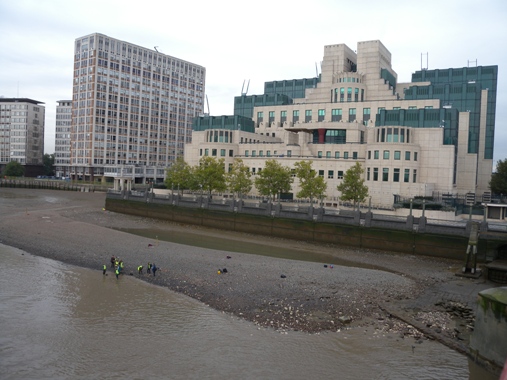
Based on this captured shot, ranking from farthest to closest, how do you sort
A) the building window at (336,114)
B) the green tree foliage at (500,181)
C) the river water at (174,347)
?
the building window at (336,114)
the green tree foliage at (500,181)
the river water at (174,347)

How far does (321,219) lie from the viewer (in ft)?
182

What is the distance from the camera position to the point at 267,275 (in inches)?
1326

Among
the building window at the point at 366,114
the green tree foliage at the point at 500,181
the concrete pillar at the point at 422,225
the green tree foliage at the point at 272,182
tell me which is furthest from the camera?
the building window at the point at 366,114

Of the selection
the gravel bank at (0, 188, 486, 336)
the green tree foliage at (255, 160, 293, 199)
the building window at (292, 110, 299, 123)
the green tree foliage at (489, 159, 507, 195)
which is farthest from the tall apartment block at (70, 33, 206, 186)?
the green tree foliage at (489, 159, 507, 195)

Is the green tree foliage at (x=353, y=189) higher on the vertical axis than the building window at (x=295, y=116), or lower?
lower

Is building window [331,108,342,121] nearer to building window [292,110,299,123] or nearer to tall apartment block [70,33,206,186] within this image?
building window [292,110,299,123]

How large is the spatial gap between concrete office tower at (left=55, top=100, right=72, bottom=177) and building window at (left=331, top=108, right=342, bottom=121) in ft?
344

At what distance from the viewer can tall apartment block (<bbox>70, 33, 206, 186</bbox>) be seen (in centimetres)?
Result: 14238

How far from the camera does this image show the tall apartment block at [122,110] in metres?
142

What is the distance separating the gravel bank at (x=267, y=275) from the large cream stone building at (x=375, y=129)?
28421 mm

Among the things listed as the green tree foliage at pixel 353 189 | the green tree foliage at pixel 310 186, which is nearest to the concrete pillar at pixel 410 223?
the green tree foliage at pixel 353 189

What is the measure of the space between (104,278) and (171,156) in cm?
14093

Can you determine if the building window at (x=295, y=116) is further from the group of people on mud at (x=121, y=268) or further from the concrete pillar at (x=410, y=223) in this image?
the group of people on mud at (x=121, y=268)

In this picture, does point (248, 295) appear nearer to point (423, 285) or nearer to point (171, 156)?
point (423, 285)
